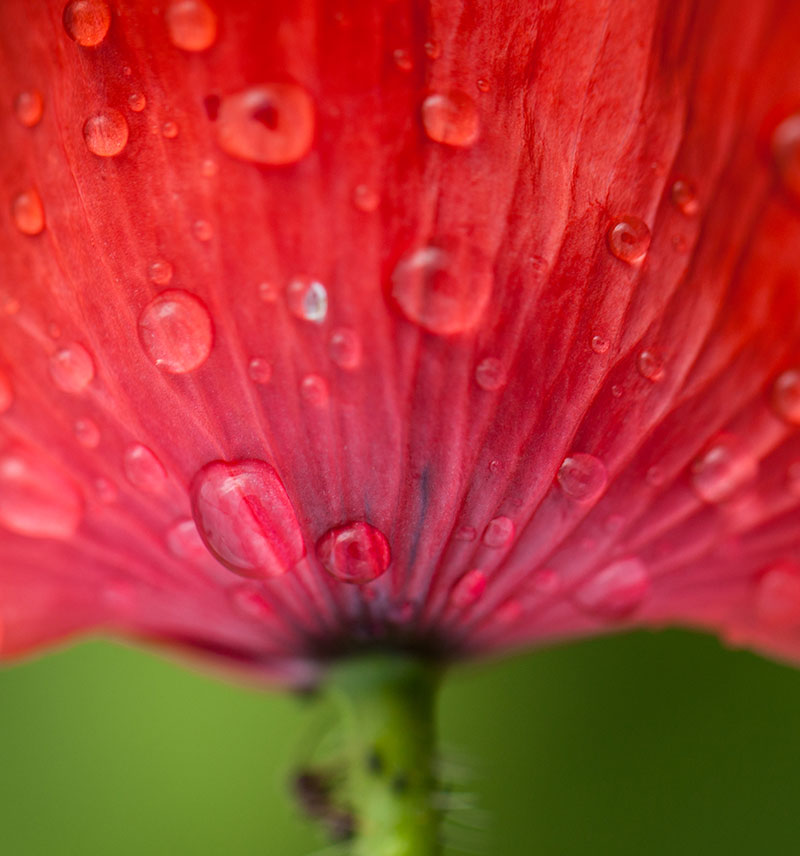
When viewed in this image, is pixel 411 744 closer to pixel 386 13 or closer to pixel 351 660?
pixel 351 660

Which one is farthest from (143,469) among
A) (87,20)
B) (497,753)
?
(497,753)

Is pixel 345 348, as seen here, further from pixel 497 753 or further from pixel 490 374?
pixel 497 753

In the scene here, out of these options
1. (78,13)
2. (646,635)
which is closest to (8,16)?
(78,13)

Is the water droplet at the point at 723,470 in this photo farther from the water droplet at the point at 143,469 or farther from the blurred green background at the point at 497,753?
the blurred green background at the point at 497,753

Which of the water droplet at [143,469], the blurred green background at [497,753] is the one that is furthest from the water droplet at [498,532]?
the blurred green background at [497,753]

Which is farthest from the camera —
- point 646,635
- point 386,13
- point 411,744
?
point 646,635

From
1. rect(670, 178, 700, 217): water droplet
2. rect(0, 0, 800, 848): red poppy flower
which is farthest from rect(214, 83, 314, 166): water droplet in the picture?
rect(670, 178, 700, 217): water droplet
